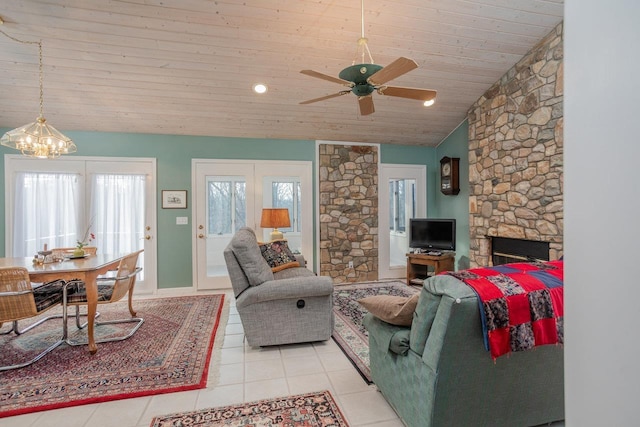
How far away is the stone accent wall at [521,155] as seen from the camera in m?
3.49

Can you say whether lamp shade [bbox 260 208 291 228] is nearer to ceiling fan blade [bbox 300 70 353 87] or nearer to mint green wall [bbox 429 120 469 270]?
ceiling fan blade [bbox 300 70 353 87]

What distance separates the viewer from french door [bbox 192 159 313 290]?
4.93m

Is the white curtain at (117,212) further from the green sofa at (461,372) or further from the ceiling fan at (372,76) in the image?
the green sofa at (461,372)

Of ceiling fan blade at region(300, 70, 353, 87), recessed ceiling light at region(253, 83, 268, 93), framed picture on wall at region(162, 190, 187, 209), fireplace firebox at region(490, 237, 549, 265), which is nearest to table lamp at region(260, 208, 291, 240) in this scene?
framed picture on wall at region(162, 190, 187, 209)

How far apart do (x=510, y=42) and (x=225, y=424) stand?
14.8 ft

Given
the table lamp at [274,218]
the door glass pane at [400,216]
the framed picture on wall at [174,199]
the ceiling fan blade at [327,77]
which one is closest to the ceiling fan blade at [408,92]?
the ceiling fan blade at [327,77]

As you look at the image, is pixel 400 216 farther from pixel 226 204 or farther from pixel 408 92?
pixel 408 92

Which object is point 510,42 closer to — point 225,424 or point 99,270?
point 225,424

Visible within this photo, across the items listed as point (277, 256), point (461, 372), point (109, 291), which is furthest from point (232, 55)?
point (461, 372)

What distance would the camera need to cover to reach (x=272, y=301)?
9.22 ft

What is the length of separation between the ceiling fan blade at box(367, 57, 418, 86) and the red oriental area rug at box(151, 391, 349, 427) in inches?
87.2

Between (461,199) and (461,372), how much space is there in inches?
165

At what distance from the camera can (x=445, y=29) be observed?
3309mm

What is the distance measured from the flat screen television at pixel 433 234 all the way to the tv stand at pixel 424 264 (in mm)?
198
